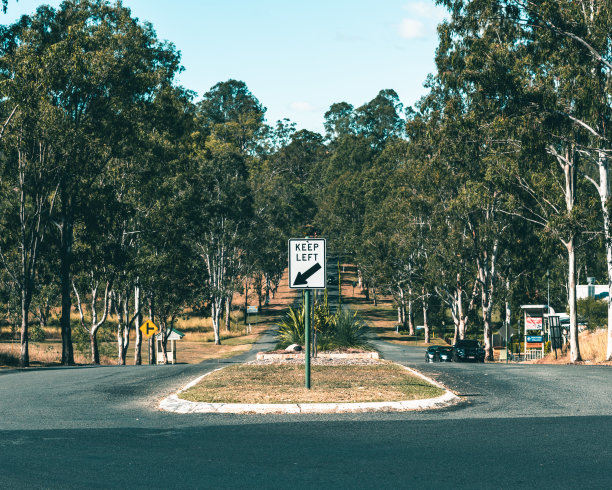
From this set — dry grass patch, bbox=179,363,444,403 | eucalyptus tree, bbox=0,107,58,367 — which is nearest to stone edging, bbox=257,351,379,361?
dry grass patch, bbox=179,363,444,403

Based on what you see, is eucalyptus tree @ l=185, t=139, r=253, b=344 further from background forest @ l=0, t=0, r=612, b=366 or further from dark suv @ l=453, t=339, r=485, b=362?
dark suv @ l=453, t=339, r=485, b=362

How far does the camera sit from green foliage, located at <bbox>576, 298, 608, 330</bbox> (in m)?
56.7

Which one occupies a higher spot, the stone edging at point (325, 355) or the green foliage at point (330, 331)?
the green foliage at point (330, 331)

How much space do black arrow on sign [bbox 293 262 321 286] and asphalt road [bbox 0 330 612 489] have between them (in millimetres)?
2667

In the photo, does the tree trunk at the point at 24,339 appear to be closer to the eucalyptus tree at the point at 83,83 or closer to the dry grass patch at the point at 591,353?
the eucalyptus tree at the point at 83,83

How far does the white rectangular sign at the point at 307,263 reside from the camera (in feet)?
44.2

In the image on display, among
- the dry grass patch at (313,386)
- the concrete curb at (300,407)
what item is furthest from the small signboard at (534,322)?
the concrete curb at (300,407)

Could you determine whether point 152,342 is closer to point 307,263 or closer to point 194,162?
point 194,162

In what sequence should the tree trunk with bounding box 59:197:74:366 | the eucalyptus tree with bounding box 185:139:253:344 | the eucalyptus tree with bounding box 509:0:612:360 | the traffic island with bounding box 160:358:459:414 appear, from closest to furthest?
1. the traffic island with bounding box 160:358:459:414
2. the eucalyptus tree with bounding box 509:0:612:360
3. the tree trunk with bounding box 59:197:74:366
4. the eucalyptus tree with bounding box 185:139:253:344

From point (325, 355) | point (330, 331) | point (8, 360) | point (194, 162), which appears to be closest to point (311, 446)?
point (325, 355)

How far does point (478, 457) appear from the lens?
325 inches

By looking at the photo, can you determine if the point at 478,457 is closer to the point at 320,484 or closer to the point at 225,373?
the point at 320,484

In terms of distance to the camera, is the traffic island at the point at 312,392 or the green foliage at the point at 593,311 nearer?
the traffic island at the point at 312,392

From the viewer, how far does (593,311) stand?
57750 millimetres
